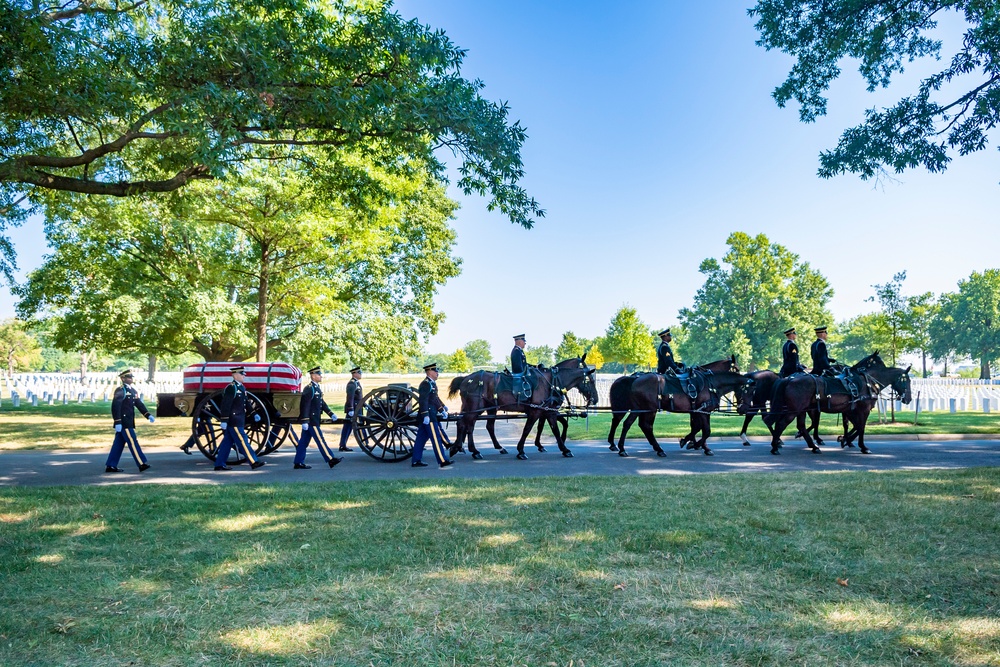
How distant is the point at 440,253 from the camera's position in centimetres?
3172

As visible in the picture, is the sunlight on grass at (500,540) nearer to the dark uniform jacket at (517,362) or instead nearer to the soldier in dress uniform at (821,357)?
the dark uniform jacket at (517,362)

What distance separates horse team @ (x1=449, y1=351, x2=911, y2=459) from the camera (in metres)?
12.9

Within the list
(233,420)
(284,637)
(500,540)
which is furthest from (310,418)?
(284,637)

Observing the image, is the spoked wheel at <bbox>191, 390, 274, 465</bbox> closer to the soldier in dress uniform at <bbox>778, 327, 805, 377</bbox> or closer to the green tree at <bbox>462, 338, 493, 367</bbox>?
the soldier in dress uniform at <bbox>778, 327, 805, 377</bbox>

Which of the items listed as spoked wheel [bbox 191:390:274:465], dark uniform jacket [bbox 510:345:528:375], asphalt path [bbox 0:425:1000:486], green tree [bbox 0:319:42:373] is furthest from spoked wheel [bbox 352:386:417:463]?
green tree [bbox 0:319:42:373]

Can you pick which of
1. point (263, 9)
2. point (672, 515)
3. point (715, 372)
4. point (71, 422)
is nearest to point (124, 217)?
point (71, 422)

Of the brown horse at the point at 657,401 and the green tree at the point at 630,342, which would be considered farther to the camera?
the green tree at the point at 630,342

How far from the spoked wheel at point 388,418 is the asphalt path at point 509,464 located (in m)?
0.37

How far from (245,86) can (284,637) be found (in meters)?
8.00

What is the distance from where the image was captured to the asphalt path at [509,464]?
10.3 meters

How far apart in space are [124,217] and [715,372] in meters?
17.4

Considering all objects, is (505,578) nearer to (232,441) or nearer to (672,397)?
(232,441)

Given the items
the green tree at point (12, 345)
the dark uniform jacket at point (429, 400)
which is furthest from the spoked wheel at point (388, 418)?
the green tree at point (12, 345)

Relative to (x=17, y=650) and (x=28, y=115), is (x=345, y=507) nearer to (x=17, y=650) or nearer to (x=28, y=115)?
(x=17, y=650)
